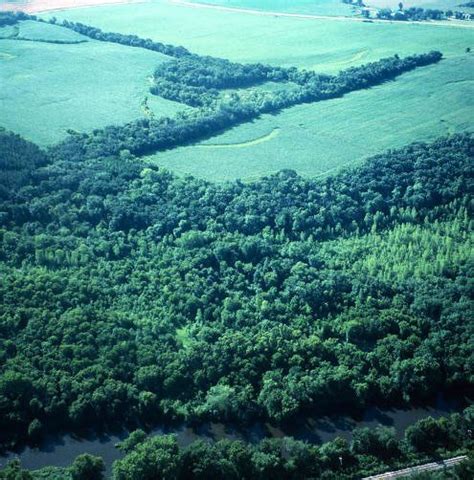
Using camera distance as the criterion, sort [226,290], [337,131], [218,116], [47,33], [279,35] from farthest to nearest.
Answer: [279,35] → [47,33] → [218,116] → [337,131] → [226,290]

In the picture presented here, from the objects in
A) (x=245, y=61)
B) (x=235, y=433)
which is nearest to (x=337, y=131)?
(x=245, y=61)

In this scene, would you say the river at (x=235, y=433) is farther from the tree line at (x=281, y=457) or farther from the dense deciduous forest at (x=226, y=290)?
the tree line at (x=281, y=457)

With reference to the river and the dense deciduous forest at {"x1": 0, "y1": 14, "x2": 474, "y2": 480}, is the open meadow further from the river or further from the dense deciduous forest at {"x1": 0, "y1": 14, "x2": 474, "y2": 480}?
the river

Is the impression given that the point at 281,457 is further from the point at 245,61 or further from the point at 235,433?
the point at 245,61

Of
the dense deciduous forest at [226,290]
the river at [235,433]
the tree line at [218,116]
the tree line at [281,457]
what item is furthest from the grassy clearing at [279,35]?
the tree line at [281,457]

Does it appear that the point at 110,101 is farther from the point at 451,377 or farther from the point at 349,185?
the point at 451,377

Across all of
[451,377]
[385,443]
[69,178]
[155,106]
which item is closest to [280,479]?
[385,443]
